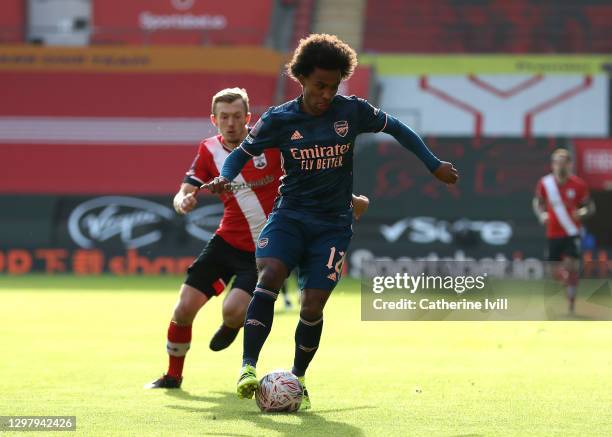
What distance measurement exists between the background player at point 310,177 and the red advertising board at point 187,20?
23.0m

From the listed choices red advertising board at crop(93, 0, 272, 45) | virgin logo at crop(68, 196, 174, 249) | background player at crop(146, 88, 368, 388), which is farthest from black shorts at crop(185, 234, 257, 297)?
red advertising board at crop(93, 0, 272, 45)

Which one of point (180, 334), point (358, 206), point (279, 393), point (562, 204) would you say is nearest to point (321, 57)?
point (358, 206)

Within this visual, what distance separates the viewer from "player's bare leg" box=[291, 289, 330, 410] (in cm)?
716

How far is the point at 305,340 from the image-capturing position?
729 cm

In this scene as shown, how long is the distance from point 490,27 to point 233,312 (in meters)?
24.4

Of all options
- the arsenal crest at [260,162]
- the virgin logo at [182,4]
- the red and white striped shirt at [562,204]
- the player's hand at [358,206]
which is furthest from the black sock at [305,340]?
the virgin logo at [182,4]

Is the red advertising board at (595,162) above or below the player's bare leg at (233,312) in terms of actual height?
above

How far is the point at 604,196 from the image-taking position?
2189cm

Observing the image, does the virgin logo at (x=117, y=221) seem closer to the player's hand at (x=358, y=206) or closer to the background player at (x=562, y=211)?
the background player at (x=562, y=211)

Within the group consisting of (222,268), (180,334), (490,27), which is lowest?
(180,334)

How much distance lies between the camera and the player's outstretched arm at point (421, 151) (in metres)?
7.22

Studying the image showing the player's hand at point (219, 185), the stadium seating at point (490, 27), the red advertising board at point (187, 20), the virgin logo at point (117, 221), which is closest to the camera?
the player's hand at point (219, 185)

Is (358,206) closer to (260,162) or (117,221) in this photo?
(260,162)

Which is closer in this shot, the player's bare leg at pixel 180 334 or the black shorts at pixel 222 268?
the player's bare leg at pixel 180 334
